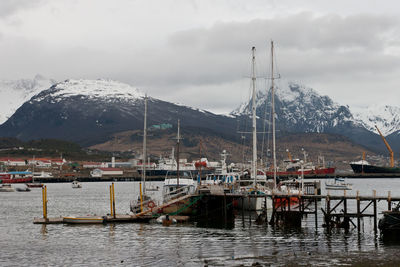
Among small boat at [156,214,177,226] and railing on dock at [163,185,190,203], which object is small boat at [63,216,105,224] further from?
railing on dock at [163,185,190,203]

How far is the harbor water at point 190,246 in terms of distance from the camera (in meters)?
50.6

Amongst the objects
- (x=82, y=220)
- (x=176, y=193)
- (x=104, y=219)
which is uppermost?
(x=176, y=193)

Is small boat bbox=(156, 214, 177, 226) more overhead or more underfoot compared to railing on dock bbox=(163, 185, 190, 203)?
more underfoot

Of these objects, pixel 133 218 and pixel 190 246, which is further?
pixel 133 218

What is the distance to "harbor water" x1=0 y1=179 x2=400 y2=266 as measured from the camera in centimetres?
5056

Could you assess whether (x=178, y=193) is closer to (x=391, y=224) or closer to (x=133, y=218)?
(x=133, y=218)

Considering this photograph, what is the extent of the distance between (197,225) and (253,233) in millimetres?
9632

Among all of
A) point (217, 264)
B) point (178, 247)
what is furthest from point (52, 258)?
point (217, 264)

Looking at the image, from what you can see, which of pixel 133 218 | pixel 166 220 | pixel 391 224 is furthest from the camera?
pixel 133 218

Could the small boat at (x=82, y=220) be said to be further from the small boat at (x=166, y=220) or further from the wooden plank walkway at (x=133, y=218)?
the small boat at (x=166, y=220)

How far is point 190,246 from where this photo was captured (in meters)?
58.6

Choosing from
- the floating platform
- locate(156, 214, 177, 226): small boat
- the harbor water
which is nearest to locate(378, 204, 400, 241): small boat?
the harbor water

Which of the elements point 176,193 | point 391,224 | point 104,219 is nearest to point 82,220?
point 104,219

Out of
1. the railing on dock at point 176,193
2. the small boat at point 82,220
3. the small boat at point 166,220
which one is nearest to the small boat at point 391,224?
the small boat at point 166,220
